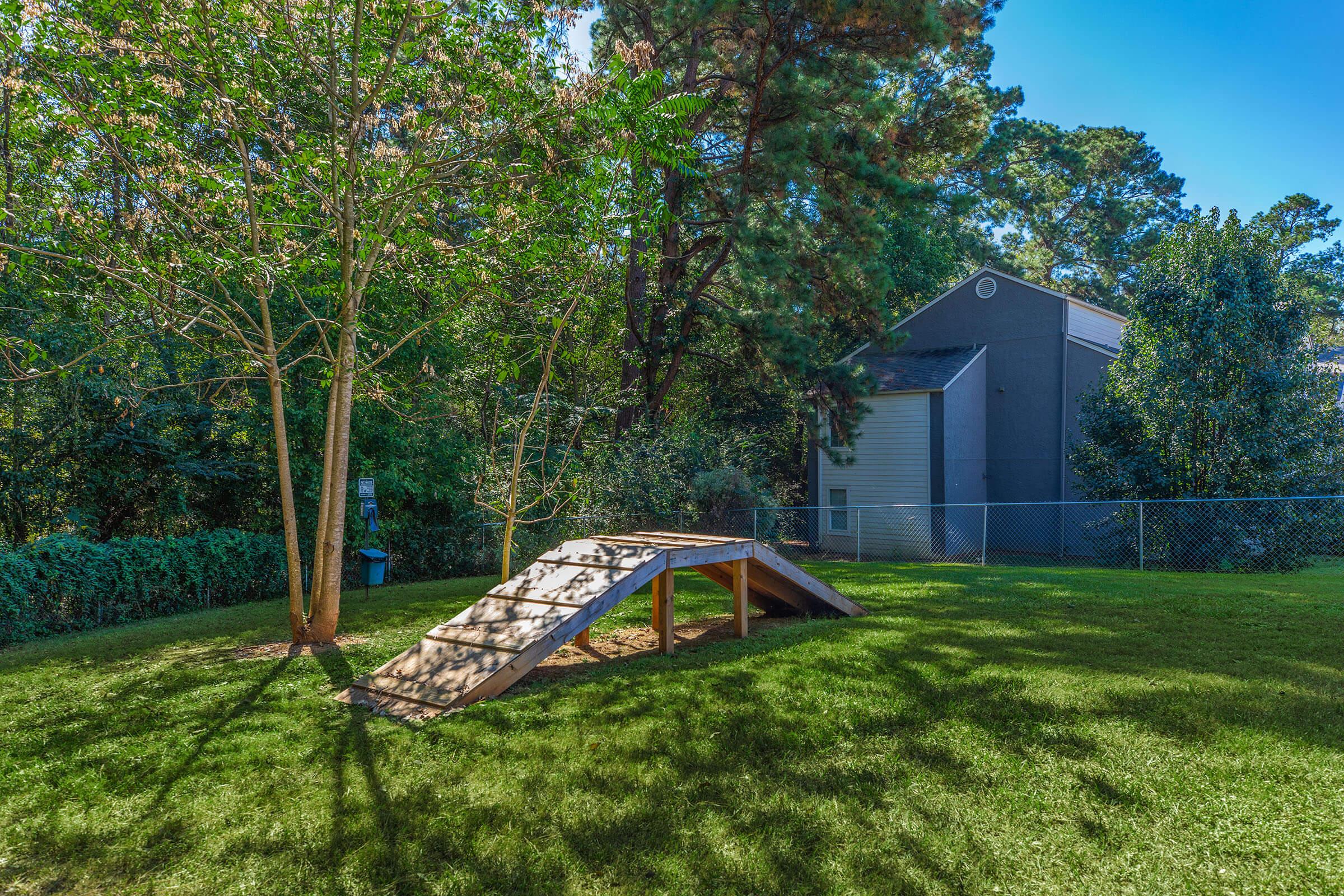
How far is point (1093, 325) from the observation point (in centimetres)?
1883

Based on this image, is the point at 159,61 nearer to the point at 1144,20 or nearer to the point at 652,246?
the point at 652,246

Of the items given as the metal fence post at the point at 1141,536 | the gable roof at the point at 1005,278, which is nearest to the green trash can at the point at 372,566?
the gable roof at the point at 1005,278

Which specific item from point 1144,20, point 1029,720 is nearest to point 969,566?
point 1029,720

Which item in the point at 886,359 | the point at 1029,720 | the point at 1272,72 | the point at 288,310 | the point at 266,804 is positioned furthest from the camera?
the point at 886,359

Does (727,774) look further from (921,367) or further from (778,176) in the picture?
(921,367)

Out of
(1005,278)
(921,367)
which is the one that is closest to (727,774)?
(921,367)

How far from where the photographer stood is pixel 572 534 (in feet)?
44.2

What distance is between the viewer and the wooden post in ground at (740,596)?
687 cm

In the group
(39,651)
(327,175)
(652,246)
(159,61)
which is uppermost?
(652,246)

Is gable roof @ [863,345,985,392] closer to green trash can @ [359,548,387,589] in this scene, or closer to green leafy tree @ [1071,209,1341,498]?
green leafy tree @ [1071,209,1341,498]

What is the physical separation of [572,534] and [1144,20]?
50.1 feet

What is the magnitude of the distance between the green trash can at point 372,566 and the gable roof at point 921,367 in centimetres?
1119

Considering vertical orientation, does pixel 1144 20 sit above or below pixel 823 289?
above

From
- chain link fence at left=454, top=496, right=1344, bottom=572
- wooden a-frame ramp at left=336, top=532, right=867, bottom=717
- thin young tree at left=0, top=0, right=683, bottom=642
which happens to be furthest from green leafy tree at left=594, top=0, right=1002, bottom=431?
wooden a-frame ramp at left=336, top=532, right=867, bottom=717
